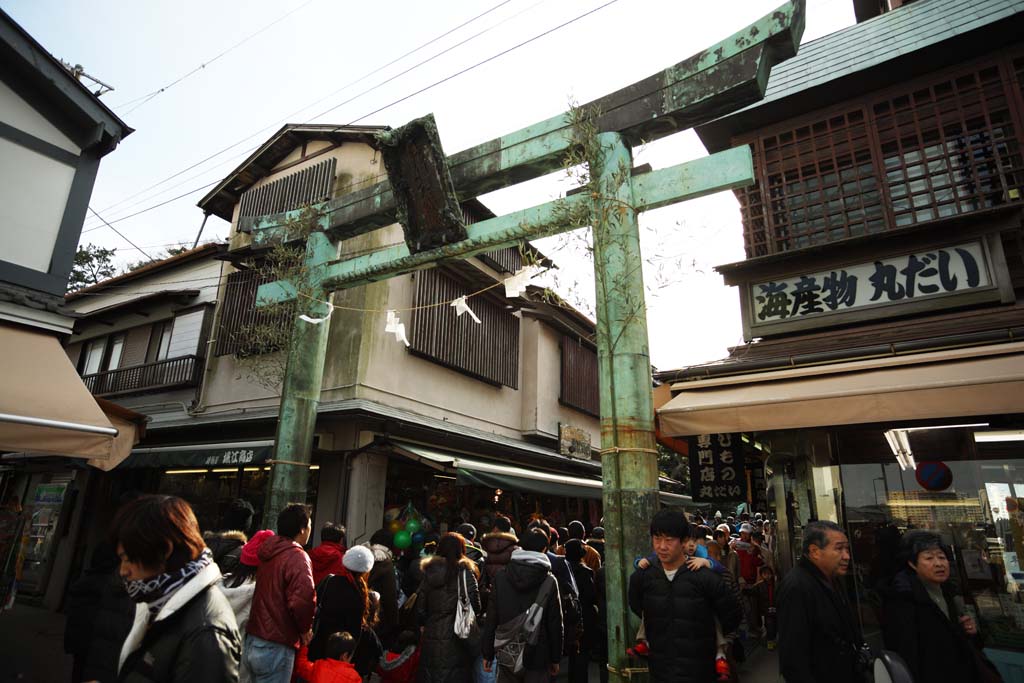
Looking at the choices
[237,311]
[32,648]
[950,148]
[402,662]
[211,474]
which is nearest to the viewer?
[402,662]

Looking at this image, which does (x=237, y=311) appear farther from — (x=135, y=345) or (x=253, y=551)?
(x=253, y=551)

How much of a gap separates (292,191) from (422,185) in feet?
23.2

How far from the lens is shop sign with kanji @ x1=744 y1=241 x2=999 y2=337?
5.98 meters

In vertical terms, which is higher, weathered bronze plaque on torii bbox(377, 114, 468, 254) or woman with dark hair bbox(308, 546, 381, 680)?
weathered bronze plaque on torii bbox(377, 114, 468, 254)

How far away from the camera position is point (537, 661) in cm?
464

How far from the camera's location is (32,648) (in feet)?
27.2

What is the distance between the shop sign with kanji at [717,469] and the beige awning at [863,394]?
266cm

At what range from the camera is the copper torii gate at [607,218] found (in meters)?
5.32

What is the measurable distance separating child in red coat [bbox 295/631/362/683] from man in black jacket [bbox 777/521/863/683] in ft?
10.0

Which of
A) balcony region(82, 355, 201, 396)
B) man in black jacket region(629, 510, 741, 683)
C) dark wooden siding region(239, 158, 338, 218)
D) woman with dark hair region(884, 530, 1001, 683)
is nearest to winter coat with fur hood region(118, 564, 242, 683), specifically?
man in black jacket region(629, 510, 741, 683)

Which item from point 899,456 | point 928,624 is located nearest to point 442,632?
point 928,624

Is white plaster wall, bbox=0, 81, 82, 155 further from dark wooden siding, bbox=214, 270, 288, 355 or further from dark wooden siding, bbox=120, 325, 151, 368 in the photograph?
dark wooden siding, bbox=120, 325, 151, 368

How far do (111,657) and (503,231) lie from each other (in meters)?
5.77

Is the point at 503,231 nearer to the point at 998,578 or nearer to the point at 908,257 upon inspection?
the point at 908,257
